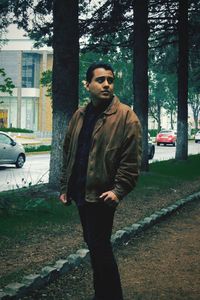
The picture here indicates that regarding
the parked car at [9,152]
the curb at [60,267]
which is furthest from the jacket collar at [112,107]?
the parked car at [9,152]

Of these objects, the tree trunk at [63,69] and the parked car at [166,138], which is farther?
the parked car at [166,138]

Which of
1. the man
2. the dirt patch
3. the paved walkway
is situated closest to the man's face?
the man

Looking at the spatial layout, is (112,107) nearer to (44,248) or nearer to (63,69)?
(44,248)

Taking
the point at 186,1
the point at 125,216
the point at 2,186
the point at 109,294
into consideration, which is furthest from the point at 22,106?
the point at 109,294

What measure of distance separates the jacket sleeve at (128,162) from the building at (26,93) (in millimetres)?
57068

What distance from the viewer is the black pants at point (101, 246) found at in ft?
11.3

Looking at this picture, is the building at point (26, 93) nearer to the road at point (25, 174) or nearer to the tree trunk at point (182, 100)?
the road at point (25, 174)

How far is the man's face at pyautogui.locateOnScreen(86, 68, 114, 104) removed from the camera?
3.43 meters

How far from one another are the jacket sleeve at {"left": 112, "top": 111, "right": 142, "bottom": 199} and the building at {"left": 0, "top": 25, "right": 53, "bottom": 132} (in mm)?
57068

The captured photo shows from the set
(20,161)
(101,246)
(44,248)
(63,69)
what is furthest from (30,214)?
(20,161)

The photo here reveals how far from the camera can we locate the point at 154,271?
205 inches

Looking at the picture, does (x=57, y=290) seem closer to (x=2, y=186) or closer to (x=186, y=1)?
(x=2, y=186)

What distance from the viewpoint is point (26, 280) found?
4.31m

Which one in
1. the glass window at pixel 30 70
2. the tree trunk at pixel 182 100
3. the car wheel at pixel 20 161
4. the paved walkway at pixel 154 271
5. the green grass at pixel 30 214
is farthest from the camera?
the glass window at pixel 30 70
